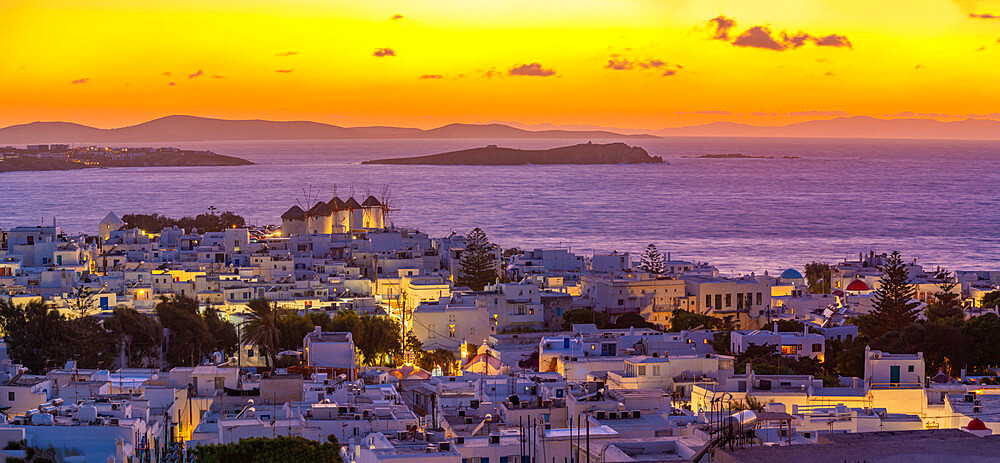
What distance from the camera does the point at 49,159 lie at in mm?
182500

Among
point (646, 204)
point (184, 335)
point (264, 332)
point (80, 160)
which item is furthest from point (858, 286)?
point (80, 160)

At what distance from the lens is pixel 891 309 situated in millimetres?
30156

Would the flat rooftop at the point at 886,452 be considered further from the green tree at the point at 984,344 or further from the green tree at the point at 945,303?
the green tree at the point at 945,303

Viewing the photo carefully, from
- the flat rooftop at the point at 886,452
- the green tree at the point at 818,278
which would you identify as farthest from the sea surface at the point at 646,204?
the flat rooftop at the point at 886,452

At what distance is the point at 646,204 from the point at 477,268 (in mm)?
60672

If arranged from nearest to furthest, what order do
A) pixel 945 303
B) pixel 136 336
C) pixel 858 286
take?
pixel 136 336
pixel 945 303
pixel 858 286

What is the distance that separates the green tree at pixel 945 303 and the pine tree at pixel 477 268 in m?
11.1

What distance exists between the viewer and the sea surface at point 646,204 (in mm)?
63438

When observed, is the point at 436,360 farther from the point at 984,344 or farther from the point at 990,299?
the point at 990,299

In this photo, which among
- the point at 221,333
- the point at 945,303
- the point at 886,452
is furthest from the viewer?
the point at 945,303

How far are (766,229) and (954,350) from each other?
49.6m

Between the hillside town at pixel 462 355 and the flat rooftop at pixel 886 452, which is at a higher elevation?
the flat rooftop at pixel 886 452

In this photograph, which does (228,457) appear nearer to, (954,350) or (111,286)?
(954,350)

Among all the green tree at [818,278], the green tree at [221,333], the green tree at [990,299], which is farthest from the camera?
the green tree at [818,278]
